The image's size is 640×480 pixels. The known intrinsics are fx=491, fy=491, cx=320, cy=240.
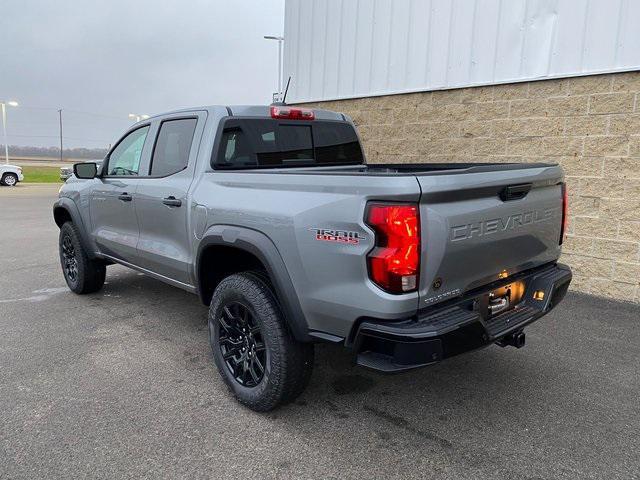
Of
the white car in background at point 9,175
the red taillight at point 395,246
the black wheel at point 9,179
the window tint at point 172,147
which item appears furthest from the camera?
the black wheel at point 9,179

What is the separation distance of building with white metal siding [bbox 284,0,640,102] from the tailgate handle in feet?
11.3

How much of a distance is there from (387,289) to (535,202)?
1.28m

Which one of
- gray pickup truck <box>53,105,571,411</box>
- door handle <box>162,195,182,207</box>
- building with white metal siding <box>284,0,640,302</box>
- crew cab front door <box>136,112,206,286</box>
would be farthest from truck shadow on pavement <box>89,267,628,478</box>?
building with white metal siding <box>284,0,640,302</box>

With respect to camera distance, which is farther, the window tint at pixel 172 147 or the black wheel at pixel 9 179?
the black wheel at pixel 9 179

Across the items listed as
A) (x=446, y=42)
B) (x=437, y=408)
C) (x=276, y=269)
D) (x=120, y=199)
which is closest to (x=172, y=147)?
(x=120, y=199)

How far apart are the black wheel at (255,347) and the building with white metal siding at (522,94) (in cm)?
432

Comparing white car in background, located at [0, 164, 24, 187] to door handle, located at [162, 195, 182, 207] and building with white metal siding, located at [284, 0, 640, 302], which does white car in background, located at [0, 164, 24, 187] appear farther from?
door handle, located at [162, 195, 182, 207]

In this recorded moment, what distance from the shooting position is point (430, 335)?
7.55 feet

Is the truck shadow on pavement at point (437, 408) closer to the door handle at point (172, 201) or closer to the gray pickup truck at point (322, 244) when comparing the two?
the gray pickup truck at point (322, 244)

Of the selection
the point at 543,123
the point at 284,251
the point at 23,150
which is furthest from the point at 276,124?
the point at 23,150

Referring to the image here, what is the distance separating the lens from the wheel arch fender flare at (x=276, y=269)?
2703mm

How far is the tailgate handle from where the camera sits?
2730 mm

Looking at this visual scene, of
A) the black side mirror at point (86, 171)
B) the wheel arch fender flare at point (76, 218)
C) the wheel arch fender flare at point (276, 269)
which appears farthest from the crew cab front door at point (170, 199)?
the wheel arch fender flare at point (76, 218)

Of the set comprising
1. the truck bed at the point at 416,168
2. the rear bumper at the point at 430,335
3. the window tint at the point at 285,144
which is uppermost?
the window tint at the point at 285,144
